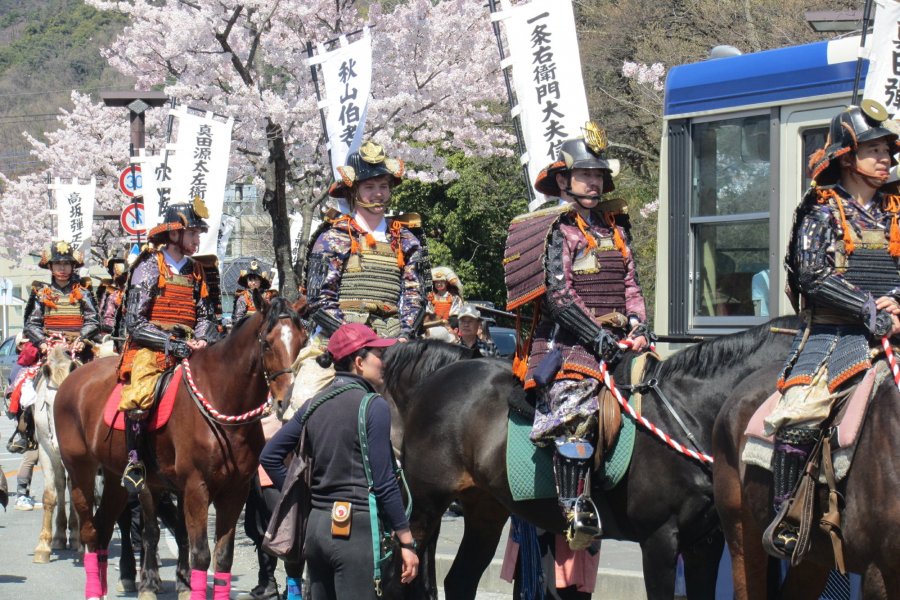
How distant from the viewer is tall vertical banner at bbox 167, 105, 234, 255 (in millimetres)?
15422

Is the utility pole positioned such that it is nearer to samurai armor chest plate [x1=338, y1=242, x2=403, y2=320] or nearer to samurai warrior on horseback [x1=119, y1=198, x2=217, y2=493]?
samurai warrior on horseback [x1=119, y1=198, x2=217, y2=493]

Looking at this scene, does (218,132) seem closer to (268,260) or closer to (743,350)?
(743,350)

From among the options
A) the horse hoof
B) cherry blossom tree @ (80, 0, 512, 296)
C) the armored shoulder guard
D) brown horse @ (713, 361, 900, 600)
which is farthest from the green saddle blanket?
cherry blossom tree @ (80, 0, 512, 296)

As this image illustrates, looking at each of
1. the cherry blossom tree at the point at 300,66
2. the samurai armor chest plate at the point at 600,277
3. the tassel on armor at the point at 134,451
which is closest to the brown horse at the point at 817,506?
the samurai armor chest plate at the point at 600,277

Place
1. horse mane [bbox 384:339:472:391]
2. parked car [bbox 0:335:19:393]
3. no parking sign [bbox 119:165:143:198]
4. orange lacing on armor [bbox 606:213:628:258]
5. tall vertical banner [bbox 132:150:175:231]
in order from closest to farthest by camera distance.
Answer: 1. orange lacing on armor [bbox 606:213:628:258]
2. horse mane [bbox 384:339:472:391]
3. tall vertical banner [bbox 132:150:175:231]
4. no parking sign [bbox 119:165:143:198]
5. parked car [bbox 0:335:19:393]

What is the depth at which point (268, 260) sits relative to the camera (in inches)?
1949

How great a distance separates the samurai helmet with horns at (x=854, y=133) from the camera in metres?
5.49

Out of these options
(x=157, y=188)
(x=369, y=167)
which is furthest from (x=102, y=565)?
(x=157, y=188)

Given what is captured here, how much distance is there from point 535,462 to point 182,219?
3643 millimetres

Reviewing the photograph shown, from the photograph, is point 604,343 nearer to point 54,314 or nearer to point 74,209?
point 54,314

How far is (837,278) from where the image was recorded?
5426mm

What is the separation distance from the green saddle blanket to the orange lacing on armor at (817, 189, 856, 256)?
1.70 m

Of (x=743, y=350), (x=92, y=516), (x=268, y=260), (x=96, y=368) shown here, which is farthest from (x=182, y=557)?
(x=268, y=260)

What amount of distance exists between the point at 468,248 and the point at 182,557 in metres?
24.4
